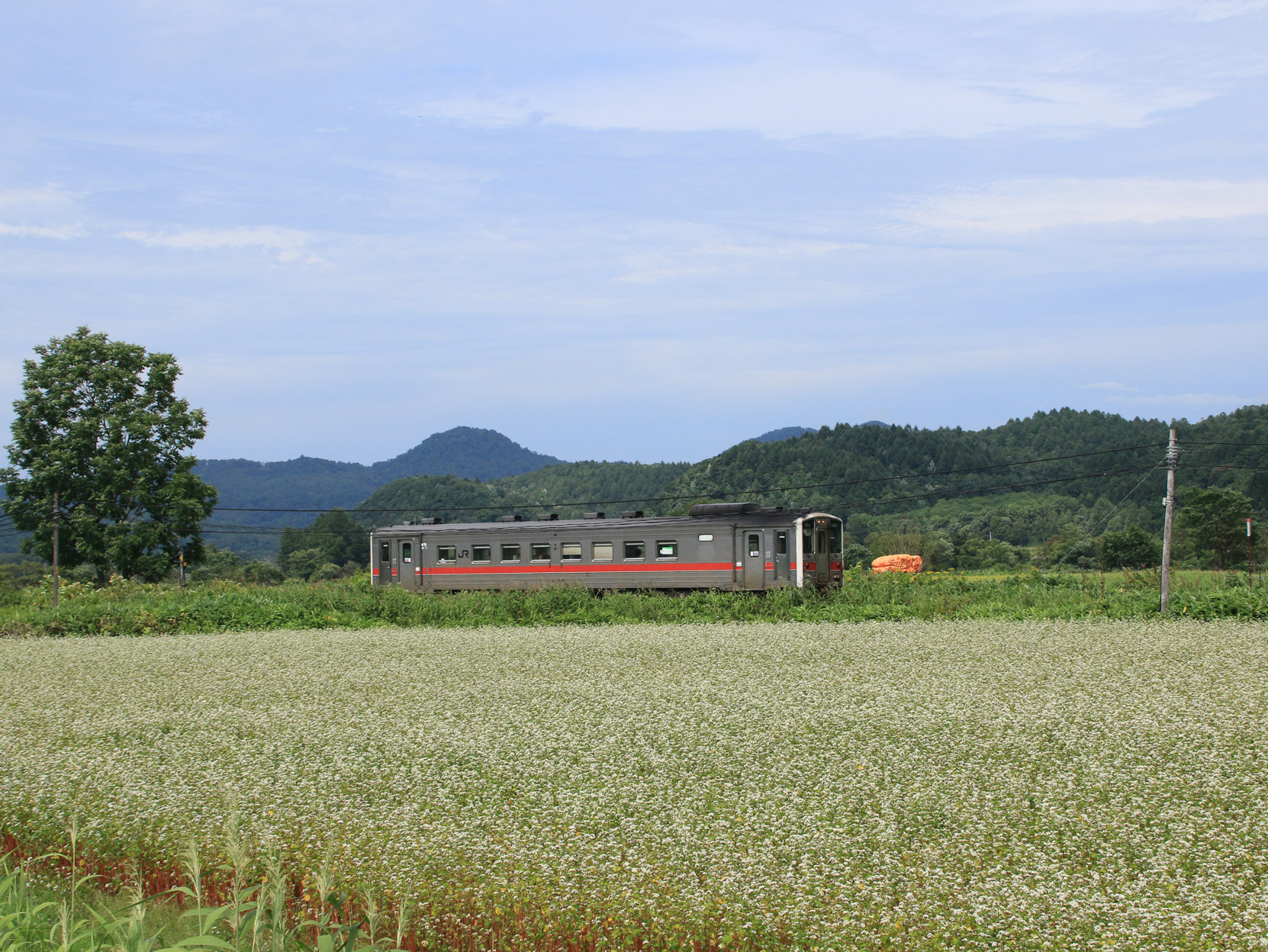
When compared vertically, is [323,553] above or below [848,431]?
below

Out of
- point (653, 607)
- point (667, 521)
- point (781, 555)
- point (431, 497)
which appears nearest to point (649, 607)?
point (653, 607)

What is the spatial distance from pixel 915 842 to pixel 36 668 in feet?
53.8

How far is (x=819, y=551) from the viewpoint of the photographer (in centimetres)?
2809

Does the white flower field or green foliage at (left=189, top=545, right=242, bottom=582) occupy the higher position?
the white flower field

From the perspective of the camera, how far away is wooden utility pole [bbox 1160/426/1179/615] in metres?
21.8

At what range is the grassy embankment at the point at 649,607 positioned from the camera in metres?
22.3

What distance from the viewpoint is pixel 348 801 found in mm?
7473

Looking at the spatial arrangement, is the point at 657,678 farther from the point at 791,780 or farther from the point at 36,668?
the point at 36,668

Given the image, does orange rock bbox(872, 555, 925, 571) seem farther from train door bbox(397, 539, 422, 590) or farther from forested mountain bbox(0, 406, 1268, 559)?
train door bbox(397, 539, 422, 590)

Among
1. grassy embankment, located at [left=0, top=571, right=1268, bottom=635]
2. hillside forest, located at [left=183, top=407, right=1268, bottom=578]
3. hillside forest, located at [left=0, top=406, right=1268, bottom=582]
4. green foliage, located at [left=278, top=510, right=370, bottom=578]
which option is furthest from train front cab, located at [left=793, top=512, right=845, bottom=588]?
green foliage, located at [left=278, top=510, right=370, bottom=578]

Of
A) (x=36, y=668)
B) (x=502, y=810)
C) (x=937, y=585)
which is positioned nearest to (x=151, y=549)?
(x=36, y=668)

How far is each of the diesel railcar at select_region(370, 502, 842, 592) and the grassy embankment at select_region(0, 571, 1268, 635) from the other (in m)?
1.65

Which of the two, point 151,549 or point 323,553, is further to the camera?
point 323,553

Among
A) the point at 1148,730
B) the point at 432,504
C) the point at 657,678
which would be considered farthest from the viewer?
the point at 432,504
